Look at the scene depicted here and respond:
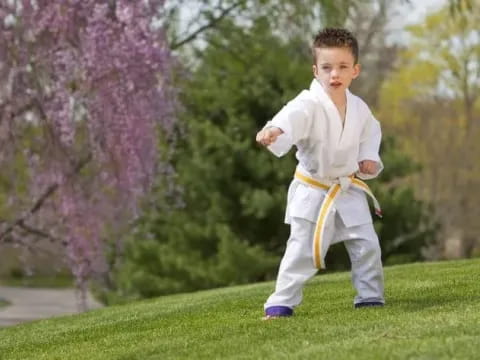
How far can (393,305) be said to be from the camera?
6344 mm

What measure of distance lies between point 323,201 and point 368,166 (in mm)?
376

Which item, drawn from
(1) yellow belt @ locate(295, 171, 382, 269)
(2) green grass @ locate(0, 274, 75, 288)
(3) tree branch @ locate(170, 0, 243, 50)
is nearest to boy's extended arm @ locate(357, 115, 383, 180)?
(1) yellow belt @ locate(295, 171, 382, 269)

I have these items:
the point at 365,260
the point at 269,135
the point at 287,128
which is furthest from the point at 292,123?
the point at 365,260

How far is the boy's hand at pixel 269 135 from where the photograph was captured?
19.1ft

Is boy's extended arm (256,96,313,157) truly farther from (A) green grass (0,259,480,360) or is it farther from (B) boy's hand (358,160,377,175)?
(A) green grass (0,259,480,360)

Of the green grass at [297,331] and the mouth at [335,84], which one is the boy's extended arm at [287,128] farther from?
the green grass at [297,331]

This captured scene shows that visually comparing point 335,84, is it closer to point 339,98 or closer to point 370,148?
point 339,98

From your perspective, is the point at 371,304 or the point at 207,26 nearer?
the point at 371,304

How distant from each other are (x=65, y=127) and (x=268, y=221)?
7906 millimetres

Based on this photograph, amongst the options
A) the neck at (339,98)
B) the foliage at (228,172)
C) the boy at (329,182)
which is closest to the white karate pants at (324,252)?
the boy at (329,182)

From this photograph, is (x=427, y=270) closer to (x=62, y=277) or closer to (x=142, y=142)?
(x=142, y=142)

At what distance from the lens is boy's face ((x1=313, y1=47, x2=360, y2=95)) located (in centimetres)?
624

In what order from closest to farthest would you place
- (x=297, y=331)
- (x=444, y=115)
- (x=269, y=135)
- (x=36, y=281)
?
1. (x=297, y=331)
2. (x=269, y=135)
3. (x=444, y=115)
4. (x=36, y=281)

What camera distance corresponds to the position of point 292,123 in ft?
19.7
